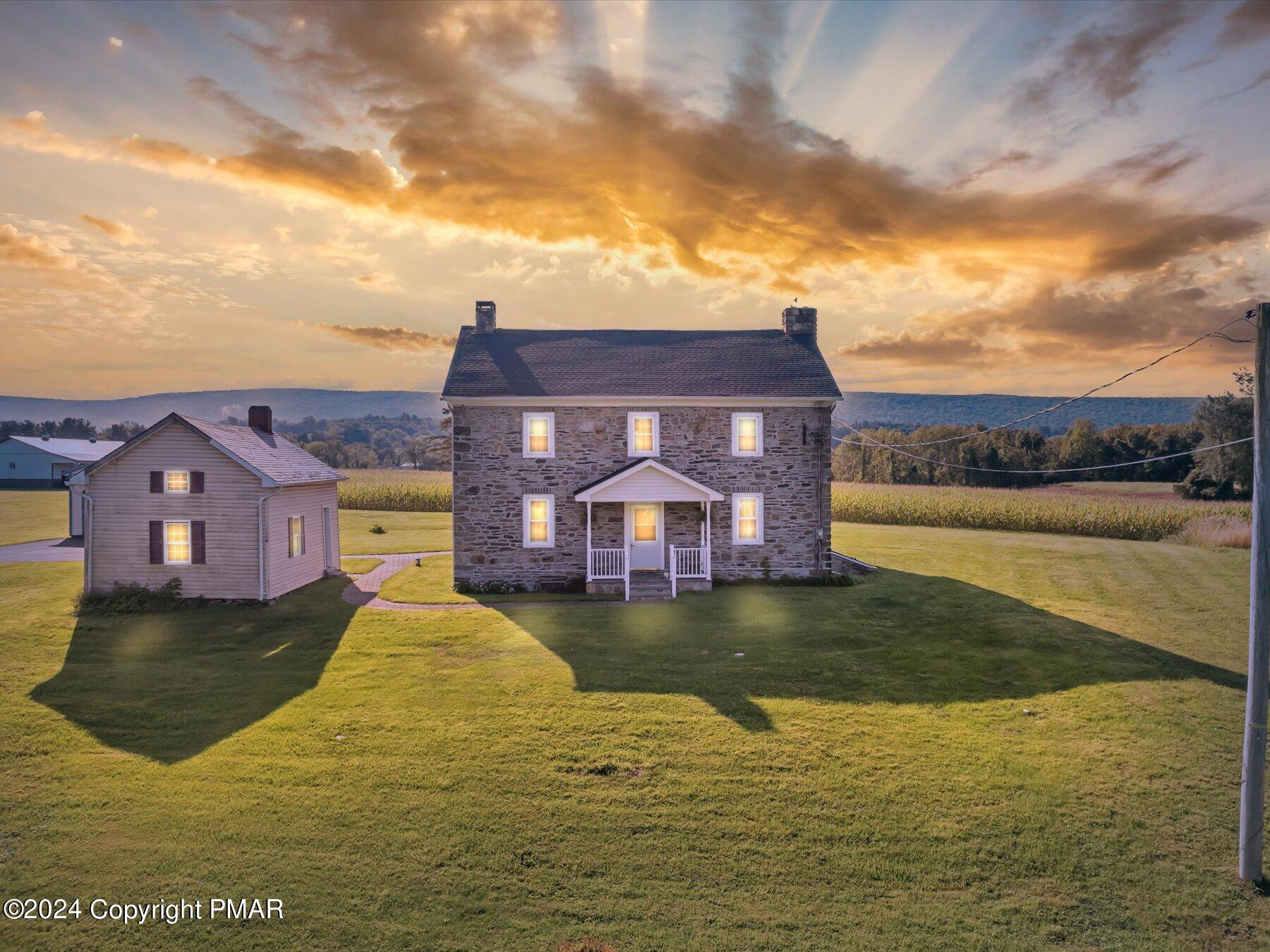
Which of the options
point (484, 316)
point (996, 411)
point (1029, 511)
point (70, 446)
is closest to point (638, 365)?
point (484, 316)

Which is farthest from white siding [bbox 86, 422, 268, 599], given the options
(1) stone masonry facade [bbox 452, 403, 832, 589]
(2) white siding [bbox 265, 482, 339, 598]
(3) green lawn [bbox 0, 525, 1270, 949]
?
(1) stone masonry facade [bbox 452, 403, 832, 589]

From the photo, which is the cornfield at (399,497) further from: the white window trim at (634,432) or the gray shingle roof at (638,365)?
the white window trim at (634,432)

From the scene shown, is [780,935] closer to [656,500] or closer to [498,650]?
[498,650]

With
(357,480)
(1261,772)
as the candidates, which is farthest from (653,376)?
(357,480)

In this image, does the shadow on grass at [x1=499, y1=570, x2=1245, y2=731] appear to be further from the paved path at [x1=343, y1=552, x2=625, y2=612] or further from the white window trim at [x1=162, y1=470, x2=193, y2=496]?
the white window trim at [x1=162, y1=470, x2=193, y2=496]

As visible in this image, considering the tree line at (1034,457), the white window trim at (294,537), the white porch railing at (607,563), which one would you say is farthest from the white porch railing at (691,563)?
the tree line at (1034,457)

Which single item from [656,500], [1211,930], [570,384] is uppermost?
[570,384]

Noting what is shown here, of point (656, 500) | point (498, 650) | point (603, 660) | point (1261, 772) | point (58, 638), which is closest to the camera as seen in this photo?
point (1261, 772)
